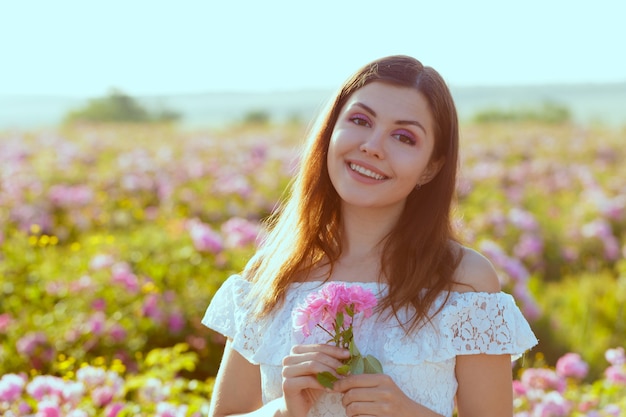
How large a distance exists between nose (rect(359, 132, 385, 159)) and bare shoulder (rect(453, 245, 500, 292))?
0.39 metres

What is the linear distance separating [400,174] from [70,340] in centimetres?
280

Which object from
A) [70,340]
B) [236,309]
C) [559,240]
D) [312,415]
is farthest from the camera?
[559,240]

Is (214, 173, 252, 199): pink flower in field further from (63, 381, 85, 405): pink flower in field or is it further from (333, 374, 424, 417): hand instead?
(333, 374, 424, 417): hand

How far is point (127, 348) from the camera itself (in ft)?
15.0

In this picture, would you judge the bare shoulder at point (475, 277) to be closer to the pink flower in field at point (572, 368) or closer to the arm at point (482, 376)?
Result: the arm at point (482, 376)

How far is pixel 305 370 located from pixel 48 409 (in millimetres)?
1427

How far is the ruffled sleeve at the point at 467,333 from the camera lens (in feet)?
7.19

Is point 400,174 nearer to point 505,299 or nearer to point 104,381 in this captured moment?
point 505,299

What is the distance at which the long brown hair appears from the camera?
89.7 inches

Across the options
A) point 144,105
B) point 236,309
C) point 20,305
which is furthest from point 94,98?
point 236,309

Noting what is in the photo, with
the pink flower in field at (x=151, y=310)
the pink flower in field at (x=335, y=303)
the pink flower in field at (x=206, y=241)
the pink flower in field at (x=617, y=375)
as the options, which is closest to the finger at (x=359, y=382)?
the pink flower in field at (x=335, y=303)

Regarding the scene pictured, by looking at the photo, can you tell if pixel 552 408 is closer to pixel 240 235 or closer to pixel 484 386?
pixel 484 386

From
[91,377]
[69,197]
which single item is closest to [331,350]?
[91,377]

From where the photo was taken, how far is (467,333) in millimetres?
2199
